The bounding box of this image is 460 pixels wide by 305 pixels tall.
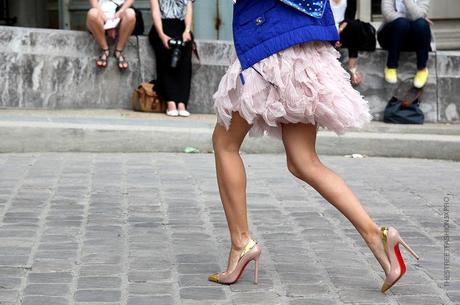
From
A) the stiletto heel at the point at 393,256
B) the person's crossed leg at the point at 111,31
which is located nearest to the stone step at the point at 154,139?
the person's crossed leg at the point at 111,31

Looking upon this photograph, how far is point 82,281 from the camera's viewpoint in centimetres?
480

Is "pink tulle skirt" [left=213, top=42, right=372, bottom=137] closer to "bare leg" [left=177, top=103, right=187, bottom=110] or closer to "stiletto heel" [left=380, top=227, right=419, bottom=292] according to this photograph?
"stiletto heel" [left=380, top=227, right=419, bottom=292]

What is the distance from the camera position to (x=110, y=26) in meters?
10.3

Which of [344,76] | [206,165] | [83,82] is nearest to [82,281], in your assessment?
[344,76]

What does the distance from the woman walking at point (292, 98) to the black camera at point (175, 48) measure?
550cm

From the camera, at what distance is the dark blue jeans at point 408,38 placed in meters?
10.3

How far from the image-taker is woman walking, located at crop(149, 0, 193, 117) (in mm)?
10273

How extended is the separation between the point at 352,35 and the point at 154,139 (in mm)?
2539

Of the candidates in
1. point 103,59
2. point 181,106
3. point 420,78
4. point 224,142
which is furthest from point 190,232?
point 420,78

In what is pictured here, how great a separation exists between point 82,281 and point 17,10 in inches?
443

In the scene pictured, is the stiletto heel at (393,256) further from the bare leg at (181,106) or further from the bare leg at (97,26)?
the bare leg at (97,26)

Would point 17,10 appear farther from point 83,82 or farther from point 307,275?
point 307,275

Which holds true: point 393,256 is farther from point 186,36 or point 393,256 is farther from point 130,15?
point 130,15

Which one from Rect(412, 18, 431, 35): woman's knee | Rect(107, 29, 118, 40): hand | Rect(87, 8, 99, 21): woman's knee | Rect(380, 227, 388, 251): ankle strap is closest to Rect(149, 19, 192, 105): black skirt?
Rect(107, 29, 118, 40): hand
